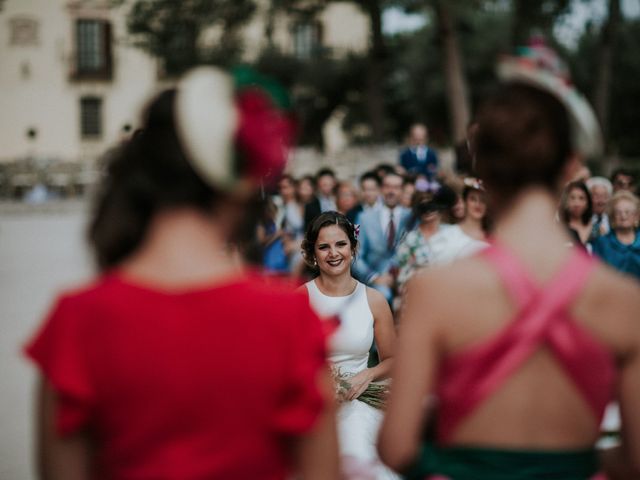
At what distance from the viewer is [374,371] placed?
4879 millimetres

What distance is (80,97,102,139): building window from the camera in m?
50.6

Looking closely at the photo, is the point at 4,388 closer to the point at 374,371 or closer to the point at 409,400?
the point at 374,371

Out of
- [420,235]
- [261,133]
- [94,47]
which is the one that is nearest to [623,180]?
[420,235]

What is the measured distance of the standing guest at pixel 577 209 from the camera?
8109mm

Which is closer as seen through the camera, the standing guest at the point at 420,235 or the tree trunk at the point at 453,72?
the standing guest at the point at 420,235

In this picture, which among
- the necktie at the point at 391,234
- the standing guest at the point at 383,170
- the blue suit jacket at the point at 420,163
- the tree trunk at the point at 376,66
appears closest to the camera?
the necktie at the point at 391,234

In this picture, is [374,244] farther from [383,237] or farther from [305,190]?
[305,190]

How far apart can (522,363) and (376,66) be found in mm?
27491

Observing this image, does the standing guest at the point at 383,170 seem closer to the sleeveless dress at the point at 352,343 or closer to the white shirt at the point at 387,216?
the white shirt at the point at 387,216

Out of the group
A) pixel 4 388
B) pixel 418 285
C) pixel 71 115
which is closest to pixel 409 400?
pixel 418 285

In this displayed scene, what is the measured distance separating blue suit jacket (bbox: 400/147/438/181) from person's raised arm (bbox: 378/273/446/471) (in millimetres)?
11074

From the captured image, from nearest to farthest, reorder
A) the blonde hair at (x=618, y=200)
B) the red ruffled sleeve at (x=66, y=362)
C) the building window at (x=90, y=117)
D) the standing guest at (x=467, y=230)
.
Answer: the red ruffled sleeve at (x=66, y=362), the standing guest at (x=467, y=230), the blonde hair at (x=618, y=200), the building window at (x=90, y=117)

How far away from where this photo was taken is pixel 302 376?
6.24 feet

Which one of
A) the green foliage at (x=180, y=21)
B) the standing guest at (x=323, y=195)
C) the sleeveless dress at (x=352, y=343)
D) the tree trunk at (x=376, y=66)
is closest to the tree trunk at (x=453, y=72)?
the tree trunk at (x=376, y=66)
